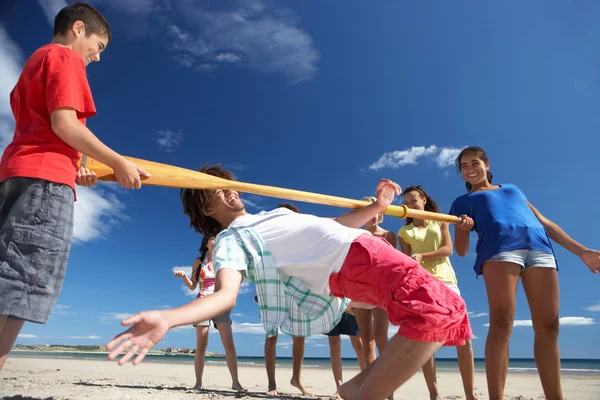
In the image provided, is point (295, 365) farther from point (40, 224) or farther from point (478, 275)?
point (40, 224)

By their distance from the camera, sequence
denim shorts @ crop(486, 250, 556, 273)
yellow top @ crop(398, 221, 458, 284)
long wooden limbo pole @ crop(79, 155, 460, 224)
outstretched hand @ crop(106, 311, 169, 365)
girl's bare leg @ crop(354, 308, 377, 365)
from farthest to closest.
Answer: yellow top @ crop(398, 221, 458, 284) < girl's bare leg @ crop(354, 308, 377, 365) < denim shorts @ crop(486, 250, 556, 273) < long wooden limbo pole @ crop(79, 155, 460, 224) < outstretched hand @ crop(106, 311, 169, 365)

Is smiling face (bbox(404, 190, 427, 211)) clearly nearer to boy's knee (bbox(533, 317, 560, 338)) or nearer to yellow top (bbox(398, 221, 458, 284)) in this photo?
yellow top (bbox(398, 221, 458, 284))

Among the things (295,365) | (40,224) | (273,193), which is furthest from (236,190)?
(295,365)

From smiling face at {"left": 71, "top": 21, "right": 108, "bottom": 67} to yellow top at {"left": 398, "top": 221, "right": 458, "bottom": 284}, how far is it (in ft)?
10.7

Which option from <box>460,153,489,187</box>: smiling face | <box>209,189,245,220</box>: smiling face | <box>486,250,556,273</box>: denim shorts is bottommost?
<box>486,250,556,273</box>: denim shorts

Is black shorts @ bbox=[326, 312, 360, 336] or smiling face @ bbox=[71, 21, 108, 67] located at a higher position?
smiling face @ bbox=[71, 21, 108, 67]

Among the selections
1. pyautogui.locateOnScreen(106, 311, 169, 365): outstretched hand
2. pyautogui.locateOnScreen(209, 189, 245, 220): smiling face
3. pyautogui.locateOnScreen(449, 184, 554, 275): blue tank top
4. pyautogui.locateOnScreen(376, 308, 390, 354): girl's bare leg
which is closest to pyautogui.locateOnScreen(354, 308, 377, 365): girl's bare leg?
pyautogui.locateOnScreen(376, 308, 390, 354): girl's bare leg

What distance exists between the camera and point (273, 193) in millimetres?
2730

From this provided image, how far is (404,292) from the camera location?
1.77 meters

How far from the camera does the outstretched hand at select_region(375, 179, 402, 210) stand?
2.74 metres

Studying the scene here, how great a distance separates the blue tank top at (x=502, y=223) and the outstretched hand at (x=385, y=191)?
0.86 m

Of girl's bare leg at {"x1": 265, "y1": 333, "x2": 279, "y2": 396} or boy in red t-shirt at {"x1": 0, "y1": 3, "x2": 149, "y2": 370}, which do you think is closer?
boy in red t-shirt at {"x1": 0, "y1": 3, "x2": 149, "y2": 370}

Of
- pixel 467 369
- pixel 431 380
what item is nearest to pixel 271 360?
pixel 431 380

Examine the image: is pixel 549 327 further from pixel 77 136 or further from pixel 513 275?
pixel 77 136
